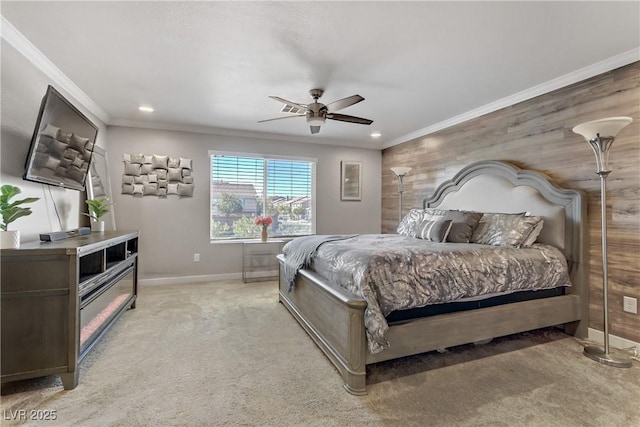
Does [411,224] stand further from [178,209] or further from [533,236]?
[178,209]

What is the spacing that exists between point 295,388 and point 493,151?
11.3 feet

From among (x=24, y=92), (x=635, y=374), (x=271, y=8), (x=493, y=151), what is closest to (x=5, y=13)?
(x=24, y=92)

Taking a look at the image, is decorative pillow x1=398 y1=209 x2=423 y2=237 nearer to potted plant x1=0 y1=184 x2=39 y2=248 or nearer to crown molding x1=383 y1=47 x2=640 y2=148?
crown molding x1=383 y1=47 x2=640 y2=148

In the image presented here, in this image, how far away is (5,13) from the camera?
6.38ft

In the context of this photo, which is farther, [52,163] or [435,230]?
[435,230]

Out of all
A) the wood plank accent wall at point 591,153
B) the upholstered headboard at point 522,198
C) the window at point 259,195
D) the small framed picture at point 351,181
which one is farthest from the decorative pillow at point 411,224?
the window at point 259,195

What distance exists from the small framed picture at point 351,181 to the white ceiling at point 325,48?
1960 mm

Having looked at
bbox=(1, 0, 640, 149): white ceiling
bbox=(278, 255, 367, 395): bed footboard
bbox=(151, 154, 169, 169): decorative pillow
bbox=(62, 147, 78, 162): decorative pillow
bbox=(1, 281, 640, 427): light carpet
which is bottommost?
bbox=(1, 281, 640, 427): light carpet

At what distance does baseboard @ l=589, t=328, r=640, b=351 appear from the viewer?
7.92ft

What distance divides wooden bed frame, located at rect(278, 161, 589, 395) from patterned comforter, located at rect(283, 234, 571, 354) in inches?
4.2

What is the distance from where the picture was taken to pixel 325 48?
233 cm

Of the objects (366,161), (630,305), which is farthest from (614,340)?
(366,161)

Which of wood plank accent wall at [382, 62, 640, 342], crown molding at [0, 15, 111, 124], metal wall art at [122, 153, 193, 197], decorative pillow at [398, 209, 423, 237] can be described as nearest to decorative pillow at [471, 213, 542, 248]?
wood plank accent wall at [382, 62, 640, 342]

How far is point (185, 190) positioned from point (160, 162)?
0.53 metres
